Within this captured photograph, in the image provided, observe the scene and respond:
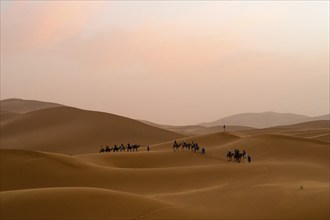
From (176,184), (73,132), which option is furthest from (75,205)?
(73,132)

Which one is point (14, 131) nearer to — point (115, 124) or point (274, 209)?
point (115, 124)

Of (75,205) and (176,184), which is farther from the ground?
(75,205)

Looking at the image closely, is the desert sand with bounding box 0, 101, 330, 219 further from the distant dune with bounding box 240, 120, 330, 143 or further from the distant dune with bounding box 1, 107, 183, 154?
the distant dune with bounding box 1, 107, 183, 154

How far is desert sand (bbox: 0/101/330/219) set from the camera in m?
9.48

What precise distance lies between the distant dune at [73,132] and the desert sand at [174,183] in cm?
1755

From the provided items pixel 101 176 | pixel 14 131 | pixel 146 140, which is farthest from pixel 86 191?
pixel 14 131

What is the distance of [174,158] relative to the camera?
25656 millimetres

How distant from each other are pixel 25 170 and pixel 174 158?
9.93 meters

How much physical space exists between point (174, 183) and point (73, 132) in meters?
41.9

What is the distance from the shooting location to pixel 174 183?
56.3ft

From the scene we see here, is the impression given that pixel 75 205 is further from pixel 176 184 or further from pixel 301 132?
pixel 301 132

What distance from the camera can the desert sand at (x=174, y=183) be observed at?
9.48m

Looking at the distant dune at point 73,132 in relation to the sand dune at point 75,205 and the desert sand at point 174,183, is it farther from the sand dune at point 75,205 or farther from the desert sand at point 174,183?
the sand dune at point 75,205

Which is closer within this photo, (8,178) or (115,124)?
(8,178)
